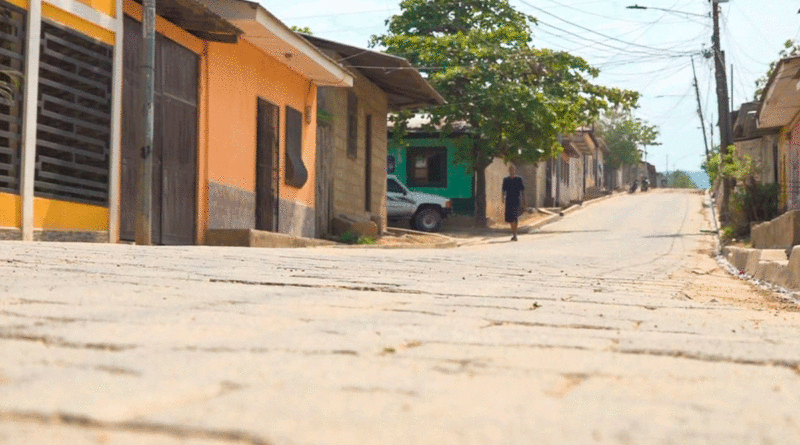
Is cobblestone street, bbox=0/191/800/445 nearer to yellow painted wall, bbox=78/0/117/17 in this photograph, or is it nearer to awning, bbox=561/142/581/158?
yellow painted wall, bbox=78/0/117/17

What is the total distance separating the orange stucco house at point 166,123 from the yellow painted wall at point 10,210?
0.03 feet

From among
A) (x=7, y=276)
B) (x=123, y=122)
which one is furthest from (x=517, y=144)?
(x=7, y=276)

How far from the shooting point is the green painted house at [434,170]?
3218 cm

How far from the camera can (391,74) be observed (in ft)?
64.5

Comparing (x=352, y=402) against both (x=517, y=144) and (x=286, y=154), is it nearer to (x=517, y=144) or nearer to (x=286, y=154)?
(x=286, y=154)

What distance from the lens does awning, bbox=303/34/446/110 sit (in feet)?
59.5

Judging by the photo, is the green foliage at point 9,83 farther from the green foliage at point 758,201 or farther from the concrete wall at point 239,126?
the green foliage at point 758,201

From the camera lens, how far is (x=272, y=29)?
13453 millimetres

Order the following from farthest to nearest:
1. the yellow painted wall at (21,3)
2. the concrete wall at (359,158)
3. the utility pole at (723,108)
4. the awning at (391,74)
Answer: the utility pole at (723,108), the concrete wall at (359,158), the awning at (391,74), the yellow painted wall at (21,3)

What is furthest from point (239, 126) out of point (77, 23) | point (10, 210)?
point (10, 210)

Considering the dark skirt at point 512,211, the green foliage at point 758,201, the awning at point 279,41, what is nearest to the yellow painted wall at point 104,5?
the awning at point 279,41

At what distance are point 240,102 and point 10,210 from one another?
5445 mm

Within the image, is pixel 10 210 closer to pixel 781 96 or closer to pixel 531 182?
pixel 781 96

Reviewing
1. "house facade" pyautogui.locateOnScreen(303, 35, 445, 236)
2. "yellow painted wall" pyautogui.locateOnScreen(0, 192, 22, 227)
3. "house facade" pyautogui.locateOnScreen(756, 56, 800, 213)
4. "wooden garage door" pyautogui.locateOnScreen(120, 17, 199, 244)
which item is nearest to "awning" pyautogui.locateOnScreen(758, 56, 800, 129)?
"house facade" pyautogui.locateOnScreen(756, 56, 800, 213)
